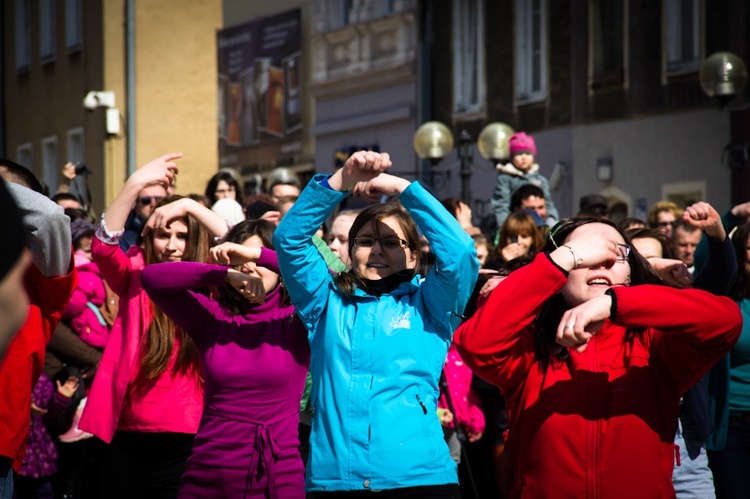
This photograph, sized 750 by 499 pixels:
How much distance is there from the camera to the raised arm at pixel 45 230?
4.96m

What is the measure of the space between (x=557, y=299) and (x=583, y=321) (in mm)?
619

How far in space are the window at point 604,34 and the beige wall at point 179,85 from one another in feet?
22.5

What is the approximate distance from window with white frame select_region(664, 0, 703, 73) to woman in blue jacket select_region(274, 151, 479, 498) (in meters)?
16.0

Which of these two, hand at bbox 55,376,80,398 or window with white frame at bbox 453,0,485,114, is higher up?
window with white frame at bbox 453,0,485,114

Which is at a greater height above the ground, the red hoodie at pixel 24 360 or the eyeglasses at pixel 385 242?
the eyeglasses at pixel 385 242

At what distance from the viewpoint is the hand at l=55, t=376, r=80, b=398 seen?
889 centimetres

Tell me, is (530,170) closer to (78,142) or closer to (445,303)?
(445,303)

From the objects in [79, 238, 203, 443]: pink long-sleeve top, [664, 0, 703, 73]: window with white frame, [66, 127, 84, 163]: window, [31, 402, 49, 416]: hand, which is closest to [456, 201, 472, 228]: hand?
[31, 402, 49, 416]: hand

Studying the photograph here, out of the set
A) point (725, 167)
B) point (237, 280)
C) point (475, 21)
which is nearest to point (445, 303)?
point (237, 280)

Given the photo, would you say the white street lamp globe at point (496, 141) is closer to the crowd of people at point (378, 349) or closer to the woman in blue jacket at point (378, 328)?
the crowd of people at point (378, 349)

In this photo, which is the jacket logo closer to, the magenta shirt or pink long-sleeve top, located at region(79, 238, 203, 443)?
the magenta shirt

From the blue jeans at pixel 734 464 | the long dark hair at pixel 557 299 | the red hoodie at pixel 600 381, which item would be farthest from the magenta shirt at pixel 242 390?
the blue jeans at pixel 734 464

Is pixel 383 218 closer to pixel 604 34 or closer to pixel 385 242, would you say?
pixel 385 242

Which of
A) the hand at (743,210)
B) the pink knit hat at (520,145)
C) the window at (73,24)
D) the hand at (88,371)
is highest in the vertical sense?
the window at (73,24)
